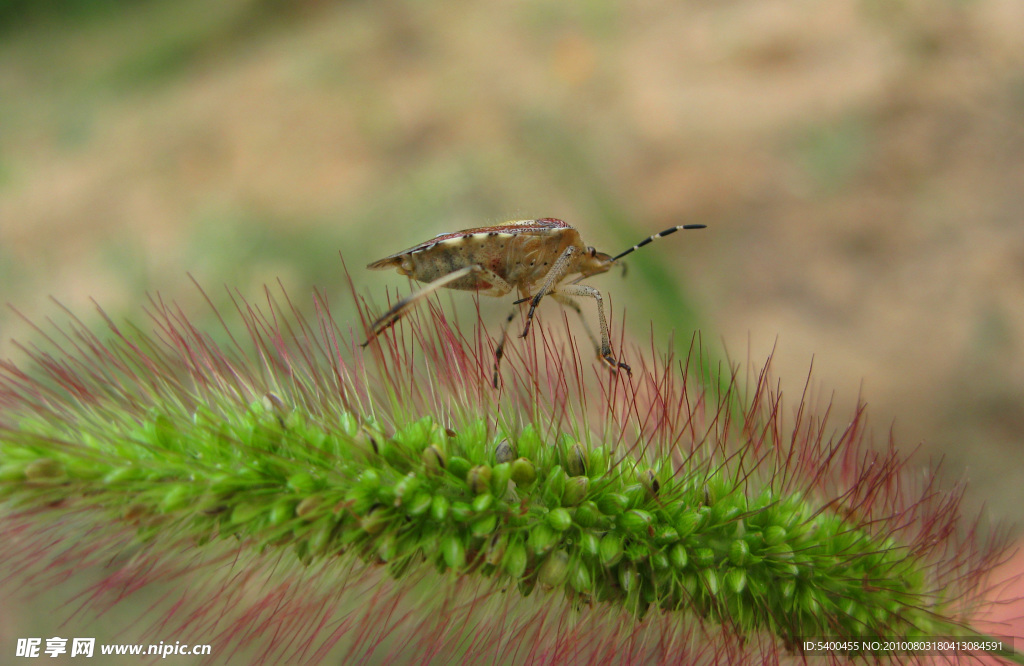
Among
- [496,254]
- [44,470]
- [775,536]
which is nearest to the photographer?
[44,470]

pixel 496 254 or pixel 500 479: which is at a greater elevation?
pixel 496 254

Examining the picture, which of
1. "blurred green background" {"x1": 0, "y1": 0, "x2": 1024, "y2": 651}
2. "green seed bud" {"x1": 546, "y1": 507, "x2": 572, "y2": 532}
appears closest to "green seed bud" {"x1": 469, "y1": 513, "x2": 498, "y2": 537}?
"green seed bud" {"x1": 546, "y1": 507, "x2": 572, "y2": 532}

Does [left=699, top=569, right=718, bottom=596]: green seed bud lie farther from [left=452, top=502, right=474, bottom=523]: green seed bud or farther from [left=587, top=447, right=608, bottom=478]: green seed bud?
[left=452, top=502, right=474, bottom=523]: green seed bud

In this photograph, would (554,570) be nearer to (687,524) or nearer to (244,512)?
(687,524)

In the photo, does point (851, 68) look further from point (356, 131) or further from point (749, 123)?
point (356, 131)

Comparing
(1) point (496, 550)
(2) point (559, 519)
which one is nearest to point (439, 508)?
(1) point (496, 550)

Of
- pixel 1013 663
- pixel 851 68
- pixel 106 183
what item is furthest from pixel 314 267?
pixel 1013 663

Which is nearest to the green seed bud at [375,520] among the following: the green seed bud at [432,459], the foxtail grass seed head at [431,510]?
the foxtail grass seed head at [431,510]

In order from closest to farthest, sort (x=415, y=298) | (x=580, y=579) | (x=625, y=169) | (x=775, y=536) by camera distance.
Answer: (x=580, y=579), (x=775, y=536), (x=415, y=298), (x=625, y=169)
